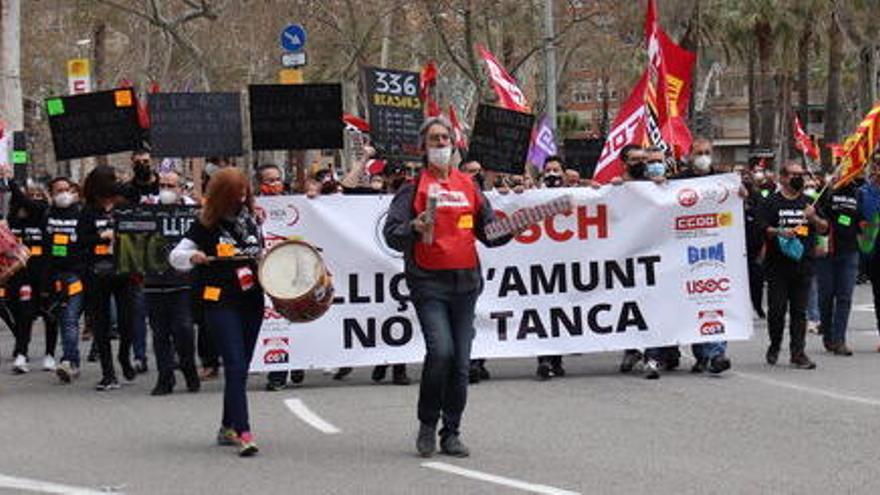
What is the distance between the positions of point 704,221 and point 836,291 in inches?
93.0

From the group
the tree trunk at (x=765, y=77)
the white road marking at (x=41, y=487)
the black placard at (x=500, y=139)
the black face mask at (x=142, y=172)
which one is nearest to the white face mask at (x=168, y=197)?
the black face mask at (x=142, y=172)

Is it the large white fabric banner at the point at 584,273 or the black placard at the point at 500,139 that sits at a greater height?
the black placard at the point at 500,139

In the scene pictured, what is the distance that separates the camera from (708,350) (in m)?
13.5

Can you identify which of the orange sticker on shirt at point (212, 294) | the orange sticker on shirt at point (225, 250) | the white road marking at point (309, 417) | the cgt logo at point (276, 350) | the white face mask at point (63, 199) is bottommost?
the white road marking at point (309, 417)

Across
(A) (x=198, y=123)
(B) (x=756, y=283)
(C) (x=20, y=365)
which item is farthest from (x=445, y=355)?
(B) (x=756, y=283)

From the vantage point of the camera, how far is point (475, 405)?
11.8m

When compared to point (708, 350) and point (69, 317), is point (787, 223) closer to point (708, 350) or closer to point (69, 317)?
point (708, 350)

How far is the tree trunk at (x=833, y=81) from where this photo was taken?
4719 cm

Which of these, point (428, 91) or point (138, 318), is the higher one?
point (428, 91)

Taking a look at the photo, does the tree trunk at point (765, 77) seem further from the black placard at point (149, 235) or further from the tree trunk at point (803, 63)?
the black placard at point (149, 235)

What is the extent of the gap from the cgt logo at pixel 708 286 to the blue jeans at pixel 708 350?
439 mm

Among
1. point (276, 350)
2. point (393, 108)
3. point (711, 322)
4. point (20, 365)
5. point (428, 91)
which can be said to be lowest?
point (20, 365)

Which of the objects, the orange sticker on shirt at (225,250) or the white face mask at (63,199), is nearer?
the orange sticker on shirt at (225,250)

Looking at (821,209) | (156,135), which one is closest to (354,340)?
(156,135)
